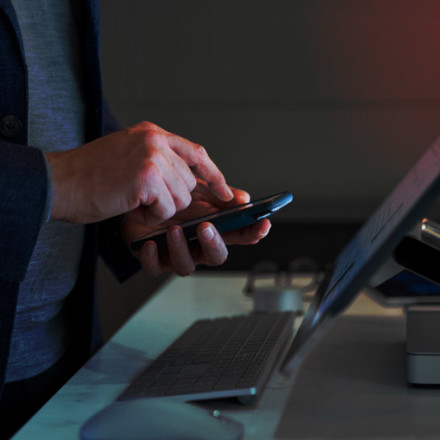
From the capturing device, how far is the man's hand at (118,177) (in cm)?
75

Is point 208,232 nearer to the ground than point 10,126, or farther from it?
nearer to the ground

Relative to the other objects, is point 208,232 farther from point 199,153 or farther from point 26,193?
point 26,193

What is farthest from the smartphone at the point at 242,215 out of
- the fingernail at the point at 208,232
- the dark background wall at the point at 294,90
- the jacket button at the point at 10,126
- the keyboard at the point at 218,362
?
the dark background wall at the point at 294,90

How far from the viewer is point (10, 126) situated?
0.95m

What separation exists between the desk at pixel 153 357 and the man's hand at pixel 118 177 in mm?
217

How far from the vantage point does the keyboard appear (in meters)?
0.73

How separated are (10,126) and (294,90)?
1326mm

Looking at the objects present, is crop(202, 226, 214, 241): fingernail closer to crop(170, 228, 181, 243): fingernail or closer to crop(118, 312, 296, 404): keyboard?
crop(170, 228, 181, 243): fingernail

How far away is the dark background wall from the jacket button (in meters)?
1.24

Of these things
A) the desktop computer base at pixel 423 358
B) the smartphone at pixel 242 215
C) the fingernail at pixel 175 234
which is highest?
the smartphone at pixel 242 215

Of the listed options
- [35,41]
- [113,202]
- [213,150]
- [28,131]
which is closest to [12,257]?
[113,202]

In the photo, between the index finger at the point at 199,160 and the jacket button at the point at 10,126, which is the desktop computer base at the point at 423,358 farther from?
the jacket button at the point at 10,126

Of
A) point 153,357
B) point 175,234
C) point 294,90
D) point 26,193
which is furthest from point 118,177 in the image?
point 294,90

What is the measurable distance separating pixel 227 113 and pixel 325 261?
1.87 ft
